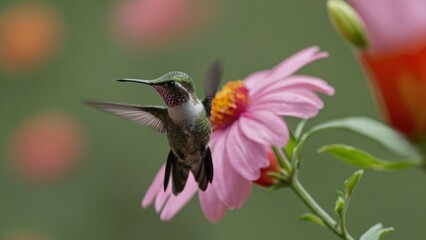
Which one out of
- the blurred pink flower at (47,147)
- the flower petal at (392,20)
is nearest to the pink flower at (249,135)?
the flower petal at (392,20)

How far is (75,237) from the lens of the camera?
191 centimetres

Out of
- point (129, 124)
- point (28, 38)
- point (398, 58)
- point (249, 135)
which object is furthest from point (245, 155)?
point (129, 124)

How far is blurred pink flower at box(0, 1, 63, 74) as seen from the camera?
73.7 inches

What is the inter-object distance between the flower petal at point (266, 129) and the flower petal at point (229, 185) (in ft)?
0.07

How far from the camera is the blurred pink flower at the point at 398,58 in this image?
33cm

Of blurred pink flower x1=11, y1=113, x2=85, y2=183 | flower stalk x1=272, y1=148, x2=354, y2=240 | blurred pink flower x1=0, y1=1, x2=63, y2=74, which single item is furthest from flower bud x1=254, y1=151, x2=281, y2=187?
blurred pink flower x1=0, y1=1, x2=63, y2=74

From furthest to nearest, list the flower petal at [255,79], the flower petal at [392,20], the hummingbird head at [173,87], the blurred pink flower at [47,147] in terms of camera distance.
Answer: the blurred pink flower at [47,147]
the flower petal at [255,79]
the hummingbird head at [173,87]
the flower petal at [392,20]

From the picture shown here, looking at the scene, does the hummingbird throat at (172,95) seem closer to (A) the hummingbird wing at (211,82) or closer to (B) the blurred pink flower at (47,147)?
(A) the hummingbird wing at (211,82)

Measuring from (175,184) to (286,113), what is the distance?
0.24ft

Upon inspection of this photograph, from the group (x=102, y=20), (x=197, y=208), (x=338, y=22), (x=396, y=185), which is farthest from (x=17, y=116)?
(x=338, y=22)

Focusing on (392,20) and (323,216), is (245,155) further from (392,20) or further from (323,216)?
(392,20)

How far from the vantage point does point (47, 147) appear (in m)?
1.62

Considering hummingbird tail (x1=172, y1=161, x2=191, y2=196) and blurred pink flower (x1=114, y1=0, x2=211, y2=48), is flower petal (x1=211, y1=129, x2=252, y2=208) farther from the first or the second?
blurred pink flower (x1=114, y1=0, x2=211, y2=48)

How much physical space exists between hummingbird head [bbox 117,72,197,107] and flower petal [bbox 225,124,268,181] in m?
0.04
